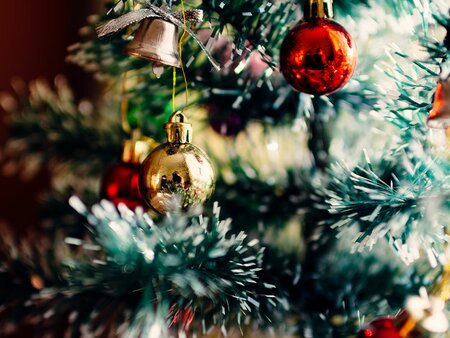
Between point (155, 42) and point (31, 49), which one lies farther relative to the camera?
point (31, 49)

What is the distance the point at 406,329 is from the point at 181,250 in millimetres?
177

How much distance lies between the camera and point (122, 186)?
0.57m

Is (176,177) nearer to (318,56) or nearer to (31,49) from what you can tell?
(318,56)

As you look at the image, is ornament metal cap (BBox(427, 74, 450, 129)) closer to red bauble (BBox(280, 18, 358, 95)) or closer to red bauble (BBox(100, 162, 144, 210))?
red bauble (BBox(280, 18, 358, 95))

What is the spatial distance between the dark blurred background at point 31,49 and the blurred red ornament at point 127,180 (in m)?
0.55

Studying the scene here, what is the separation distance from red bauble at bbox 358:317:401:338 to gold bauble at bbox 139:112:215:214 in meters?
0.16

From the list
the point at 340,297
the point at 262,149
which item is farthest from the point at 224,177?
the point at 340,297

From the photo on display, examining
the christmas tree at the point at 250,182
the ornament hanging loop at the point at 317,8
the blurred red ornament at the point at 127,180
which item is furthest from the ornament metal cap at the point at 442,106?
the blurred red ornament at the point at 127,180

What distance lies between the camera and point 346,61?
43 cm

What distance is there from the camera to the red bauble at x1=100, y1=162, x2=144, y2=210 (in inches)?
22.5

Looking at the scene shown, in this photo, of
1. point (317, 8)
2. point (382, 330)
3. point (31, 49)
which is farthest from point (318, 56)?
point (31, 49)

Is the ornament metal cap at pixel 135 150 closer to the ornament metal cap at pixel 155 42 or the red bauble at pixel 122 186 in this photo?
the red bauble at pixel 122 186

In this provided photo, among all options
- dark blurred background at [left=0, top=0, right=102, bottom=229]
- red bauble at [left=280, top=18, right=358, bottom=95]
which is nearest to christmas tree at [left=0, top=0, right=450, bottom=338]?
red bauble at [left=280, top=18, right=358, bottom=95]

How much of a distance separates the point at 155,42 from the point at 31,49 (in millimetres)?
733
